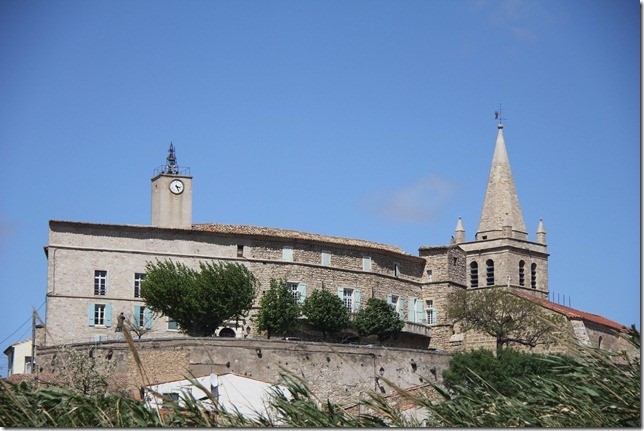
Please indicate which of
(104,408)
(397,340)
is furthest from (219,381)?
(104,408)

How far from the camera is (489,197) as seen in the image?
248 feet

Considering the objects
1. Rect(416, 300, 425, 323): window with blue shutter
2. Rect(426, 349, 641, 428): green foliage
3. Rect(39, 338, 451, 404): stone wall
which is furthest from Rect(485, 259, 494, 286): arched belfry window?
Rect(426, 349, 641, 428): green foliage

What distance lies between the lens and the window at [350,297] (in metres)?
54.9

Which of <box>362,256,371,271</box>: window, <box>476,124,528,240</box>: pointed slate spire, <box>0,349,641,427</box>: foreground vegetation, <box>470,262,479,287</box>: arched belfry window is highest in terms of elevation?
<box>476,124,528,240</box>: pointed slate spire

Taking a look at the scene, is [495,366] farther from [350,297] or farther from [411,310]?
[411,310]

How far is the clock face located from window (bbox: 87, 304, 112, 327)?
637 centimetres

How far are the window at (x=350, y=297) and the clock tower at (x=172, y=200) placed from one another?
7.10 meters

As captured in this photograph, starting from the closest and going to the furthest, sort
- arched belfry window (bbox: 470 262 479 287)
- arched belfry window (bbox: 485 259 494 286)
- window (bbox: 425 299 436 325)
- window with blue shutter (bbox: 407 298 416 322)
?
window with blue shutter (bbox: 407 298 416 322) < window (bbox: 425 299 436 325) < arched belfry window (bbox: 485 259 494 286) < arched belfry window (bbox: 470 262 479 287)

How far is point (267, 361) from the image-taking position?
4588cm

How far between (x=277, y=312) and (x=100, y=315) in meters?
6.69

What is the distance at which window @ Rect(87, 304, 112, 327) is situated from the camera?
49.3 m

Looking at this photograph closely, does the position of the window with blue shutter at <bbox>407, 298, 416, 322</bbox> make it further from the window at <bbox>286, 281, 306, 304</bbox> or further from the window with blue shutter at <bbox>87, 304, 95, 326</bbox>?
the window with blue shutter at <bbox>87, 304, 95, 326</bbox>

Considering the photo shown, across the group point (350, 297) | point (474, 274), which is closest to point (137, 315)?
point (350, 297)

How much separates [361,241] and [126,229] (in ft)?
37.7
